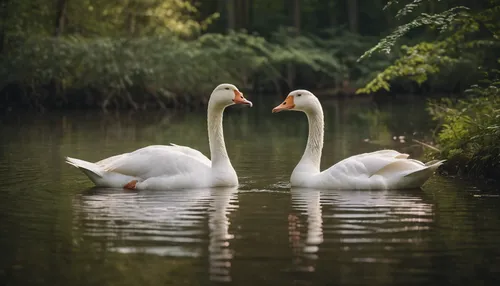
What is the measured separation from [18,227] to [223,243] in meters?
2.39

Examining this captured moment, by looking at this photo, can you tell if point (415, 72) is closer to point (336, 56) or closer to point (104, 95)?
point (104, 95)

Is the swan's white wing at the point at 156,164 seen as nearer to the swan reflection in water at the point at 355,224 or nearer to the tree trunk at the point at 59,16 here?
the swan reflection in water at the point at 355,224

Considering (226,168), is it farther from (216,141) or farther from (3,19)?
(3,19)

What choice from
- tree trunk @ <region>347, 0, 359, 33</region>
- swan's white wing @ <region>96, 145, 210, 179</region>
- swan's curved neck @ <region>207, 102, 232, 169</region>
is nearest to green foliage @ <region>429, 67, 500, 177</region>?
swan's curved neck @ <region>207, 102, 232, 169</region>

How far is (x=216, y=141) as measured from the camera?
14.7m

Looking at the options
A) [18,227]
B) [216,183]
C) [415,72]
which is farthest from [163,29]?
[18,227]

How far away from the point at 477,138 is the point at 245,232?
6.10m

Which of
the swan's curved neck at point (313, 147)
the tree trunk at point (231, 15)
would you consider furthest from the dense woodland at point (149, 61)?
the swan's curved neck at point (313, 147)

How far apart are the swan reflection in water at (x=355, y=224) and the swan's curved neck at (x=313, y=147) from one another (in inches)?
19.5

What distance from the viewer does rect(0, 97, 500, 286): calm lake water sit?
8.39m

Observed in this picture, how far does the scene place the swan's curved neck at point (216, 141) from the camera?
14445 mm

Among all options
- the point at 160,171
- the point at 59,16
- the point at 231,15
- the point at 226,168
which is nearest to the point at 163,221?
the point at 160,171

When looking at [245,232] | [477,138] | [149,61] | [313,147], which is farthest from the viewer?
[149,61]

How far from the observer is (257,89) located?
48.8 metres
